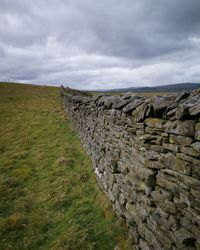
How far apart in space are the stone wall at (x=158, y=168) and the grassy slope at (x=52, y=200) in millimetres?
966

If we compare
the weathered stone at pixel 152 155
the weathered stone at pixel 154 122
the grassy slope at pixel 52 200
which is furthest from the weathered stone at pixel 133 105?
the grassy slope at pixel 52 200

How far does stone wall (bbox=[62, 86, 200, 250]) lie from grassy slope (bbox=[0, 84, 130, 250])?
3.17 ft

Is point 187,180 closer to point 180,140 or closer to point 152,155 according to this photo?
point 180,140

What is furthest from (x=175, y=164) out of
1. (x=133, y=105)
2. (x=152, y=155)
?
(x=133, y=105)

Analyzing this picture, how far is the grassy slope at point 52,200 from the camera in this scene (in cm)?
656

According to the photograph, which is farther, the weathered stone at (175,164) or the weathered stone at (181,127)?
the weathered stone at (175,164)

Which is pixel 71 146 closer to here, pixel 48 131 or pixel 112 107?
pixel 48 131

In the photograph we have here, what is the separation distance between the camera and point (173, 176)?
4.19 meters

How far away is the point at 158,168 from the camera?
468 centimetres

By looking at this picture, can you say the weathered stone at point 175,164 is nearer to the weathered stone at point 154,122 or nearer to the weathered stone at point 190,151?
the weathered stone at point 190,151

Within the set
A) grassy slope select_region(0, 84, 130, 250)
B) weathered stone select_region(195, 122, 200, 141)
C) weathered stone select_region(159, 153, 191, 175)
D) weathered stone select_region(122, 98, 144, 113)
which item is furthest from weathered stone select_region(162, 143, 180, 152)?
grassy slope select_region(0, 84, 130, 250)

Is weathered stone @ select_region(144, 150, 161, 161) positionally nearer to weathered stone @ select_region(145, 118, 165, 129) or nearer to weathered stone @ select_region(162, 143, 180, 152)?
weathered stone @ select_region(162, 143, 180, 152)

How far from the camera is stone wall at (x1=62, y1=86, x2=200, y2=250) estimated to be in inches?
146

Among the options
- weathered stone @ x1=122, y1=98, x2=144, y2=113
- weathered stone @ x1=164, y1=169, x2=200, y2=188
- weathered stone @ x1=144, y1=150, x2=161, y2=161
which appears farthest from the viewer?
weathered stone @ x1=122, y1=98, x2=144, y2=113
